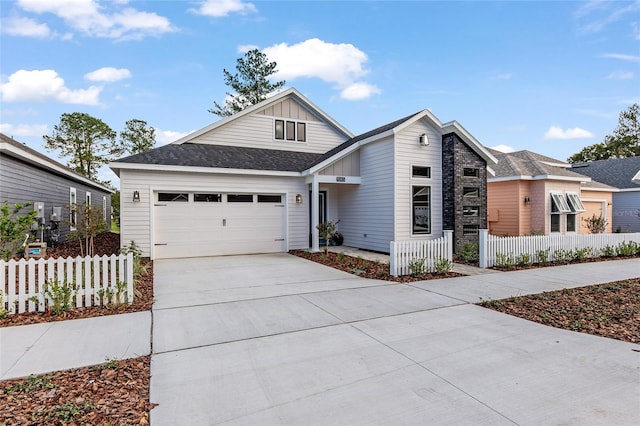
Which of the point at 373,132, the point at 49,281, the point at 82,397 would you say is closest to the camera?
the point at 82,397

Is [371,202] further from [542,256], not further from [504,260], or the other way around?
[542,256]

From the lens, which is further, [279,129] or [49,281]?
[279,129]

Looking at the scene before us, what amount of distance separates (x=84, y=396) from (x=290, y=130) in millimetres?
13256

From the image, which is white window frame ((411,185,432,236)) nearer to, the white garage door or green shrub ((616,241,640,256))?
the white garage door

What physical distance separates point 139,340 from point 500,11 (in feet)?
41.8

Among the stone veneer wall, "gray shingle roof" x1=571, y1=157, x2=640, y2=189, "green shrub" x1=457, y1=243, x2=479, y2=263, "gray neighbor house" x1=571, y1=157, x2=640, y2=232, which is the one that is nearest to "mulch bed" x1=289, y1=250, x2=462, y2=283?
"green shrub" x1=457, y1=243, x2=479, y2=263

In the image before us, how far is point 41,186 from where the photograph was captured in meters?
12.0

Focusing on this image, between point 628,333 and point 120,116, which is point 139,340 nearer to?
Answer: point 628,333

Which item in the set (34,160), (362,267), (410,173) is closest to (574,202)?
(410,173)

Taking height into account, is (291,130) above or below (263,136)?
above

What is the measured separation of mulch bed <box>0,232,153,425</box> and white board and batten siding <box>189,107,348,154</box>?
11.7 m

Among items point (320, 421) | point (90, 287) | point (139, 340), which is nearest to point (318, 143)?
point (90, 287)

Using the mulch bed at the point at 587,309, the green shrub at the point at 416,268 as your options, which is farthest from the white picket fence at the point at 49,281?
the mulch bed at the point at 587,309

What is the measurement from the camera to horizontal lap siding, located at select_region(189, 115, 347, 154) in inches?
550
